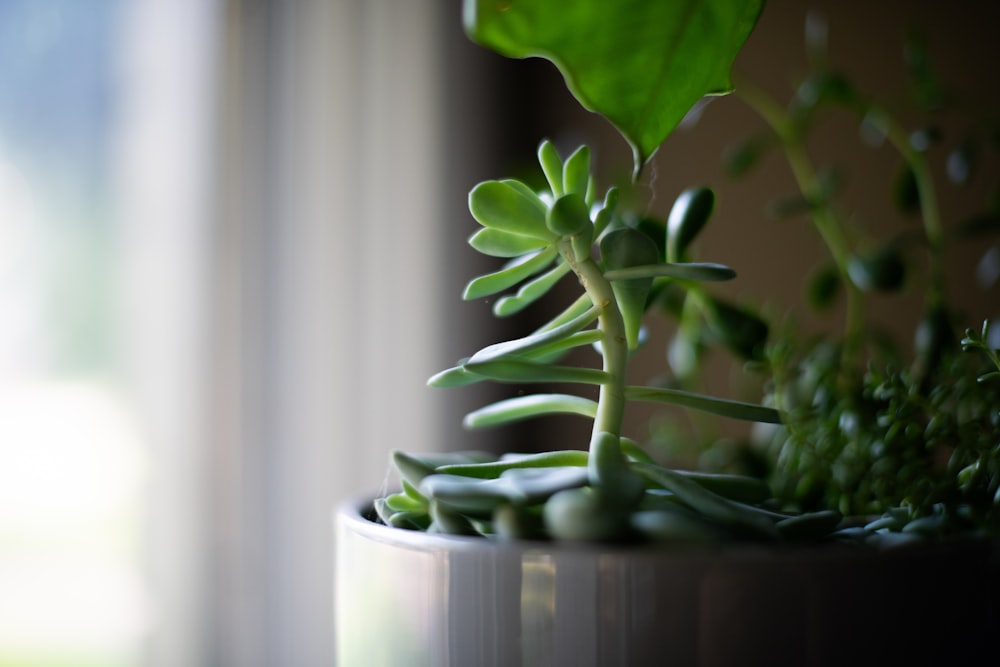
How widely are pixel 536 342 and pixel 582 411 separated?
0.15 ft

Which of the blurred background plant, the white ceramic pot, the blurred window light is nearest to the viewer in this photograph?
the white ceramic pot

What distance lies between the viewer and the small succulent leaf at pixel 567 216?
27 cm

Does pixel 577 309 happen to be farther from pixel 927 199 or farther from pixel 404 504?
pixel 927 199

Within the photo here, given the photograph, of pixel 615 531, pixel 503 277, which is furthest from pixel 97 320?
pixel 615 531

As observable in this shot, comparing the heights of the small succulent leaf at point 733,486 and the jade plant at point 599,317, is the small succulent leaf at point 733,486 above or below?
below

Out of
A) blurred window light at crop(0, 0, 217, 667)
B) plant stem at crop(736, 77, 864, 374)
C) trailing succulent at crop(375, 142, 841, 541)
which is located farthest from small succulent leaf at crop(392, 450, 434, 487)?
blurred window light at crop(0, 0, 217, 667)

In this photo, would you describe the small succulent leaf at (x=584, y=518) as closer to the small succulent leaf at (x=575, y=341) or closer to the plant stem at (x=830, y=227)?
the small succulent leaf at (x=575, y=341)

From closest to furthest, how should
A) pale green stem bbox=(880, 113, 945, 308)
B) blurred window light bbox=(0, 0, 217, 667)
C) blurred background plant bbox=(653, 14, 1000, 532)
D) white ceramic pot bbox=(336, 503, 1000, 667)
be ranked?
1. white ceramic pot bbox=(336, 503, 1000, 667)
2. blurred background plant bbox=(653, 14, 1000, 532)
3. pale green stem bbox=(880, 113, 945, 308)
4. blurred window light bbox=(0, 0, 217, 667)

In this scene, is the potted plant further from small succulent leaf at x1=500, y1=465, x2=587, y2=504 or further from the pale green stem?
the pale green stem

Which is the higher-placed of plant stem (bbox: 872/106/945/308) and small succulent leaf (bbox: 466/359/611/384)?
plant stem (bbox: 872/106/945/308)

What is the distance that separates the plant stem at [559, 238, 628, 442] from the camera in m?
0.27

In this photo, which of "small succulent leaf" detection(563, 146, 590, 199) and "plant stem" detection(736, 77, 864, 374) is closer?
"small succulent leaf" detection(563, 146, 590, 199)

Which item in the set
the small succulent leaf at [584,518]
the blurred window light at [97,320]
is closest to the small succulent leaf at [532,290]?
the small succulent leaf at [584,518]

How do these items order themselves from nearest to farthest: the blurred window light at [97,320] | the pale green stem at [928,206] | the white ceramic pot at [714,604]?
1. the white ceramic pot at [714,604]
2. the pale green stem at [928,206]
3. the blurred window light at [97,320]
